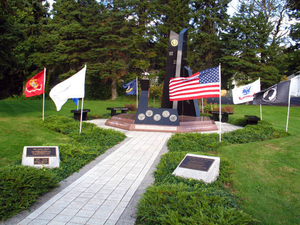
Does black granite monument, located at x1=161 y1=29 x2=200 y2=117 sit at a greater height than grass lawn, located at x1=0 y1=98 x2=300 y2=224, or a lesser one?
greater

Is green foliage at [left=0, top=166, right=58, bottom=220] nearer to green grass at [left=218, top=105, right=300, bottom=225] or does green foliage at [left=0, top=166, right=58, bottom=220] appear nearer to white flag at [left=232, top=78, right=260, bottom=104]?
green grass at [left=218, top=105, right=300, bottom=225]

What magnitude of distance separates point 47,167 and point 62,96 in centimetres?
387

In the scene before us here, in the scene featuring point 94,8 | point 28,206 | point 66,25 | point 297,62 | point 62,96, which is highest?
point 94,8

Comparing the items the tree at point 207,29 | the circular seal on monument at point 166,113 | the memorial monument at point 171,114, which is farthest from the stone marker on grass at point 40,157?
the tree at point 207,29

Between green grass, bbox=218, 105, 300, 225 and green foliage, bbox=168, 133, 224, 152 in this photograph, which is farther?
green foliage, bbox=168, 133, 224, 152

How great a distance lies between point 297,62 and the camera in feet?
81.0

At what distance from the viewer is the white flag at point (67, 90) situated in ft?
29.4

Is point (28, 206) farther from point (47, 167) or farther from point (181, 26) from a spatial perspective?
point (181, 26)

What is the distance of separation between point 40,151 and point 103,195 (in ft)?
7.47

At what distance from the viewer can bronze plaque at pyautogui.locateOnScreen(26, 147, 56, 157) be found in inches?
230

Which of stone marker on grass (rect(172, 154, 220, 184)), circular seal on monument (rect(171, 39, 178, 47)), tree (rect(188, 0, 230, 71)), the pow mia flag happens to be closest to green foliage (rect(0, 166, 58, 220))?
stone marker on grass (rect(172, 154, 220, 184))

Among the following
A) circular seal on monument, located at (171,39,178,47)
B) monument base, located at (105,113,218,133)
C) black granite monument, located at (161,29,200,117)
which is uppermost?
circular seal on monument, located at (171,39,178,47)

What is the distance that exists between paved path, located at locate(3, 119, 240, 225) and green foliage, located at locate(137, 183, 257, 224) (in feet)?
1.09

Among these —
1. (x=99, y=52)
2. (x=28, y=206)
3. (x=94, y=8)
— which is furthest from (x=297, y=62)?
(x=28, y=206)
